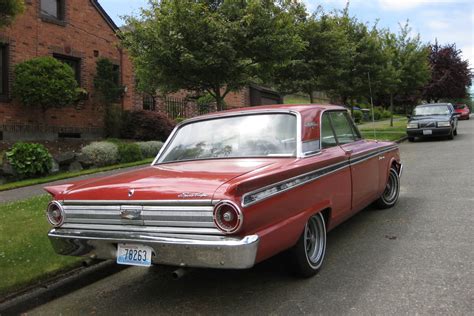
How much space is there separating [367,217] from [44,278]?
425 centimetres

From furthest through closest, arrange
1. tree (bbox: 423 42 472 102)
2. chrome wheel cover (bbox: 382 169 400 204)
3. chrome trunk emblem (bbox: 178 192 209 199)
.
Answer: tree (bbox: 423 42 472 102)
chrome wheel cover (bbox: 382 169 400 204)
chrome trunk emblem (bbox: 178 192 209 199)

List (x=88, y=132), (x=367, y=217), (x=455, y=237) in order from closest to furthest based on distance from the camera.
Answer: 1. (x=455, y=237)
2. (x=367, y=217)
3. (x=88, y=132)

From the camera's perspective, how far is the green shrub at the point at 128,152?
14.0m

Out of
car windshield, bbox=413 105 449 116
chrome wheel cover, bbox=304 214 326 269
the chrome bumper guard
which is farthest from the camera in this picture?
car windshield, bbox=413 105 449 116

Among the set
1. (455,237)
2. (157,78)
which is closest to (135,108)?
(157,78)

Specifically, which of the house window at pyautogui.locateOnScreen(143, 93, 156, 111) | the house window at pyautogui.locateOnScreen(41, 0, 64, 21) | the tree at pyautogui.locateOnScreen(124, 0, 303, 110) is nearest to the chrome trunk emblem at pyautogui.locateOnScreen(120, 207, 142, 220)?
the tree at pyautogui.locateOnScreen(124, 0, 303, 110)

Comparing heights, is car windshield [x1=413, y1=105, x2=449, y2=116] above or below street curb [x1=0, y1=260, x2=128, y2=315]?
above

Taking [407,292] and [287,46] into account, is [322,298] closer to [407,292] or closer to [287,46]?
[407,292]

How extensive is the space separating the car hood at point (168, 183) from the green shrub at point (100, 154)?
885 cm

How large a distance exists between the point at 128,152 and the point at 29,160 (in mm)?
3129

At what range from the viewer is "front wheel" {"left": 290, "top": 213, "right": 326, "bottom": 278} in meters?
4.36

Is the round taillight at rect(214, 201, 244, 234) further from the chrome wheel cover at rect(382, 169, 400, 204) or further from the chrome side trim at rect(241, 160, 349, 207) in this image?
the chrome wheel cover at rect(382, 169, 400, 204)

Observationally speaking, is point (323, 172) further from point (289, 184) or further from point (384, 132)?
point (384, 132)

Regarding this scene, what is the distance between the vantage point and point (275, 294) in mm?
4227
